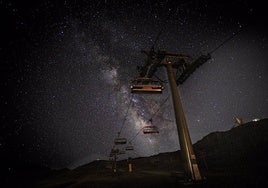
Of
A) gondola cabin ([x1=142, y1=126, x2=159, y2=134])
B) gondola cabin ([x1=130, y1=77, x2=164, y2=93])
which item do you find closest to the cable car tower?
gondola cabin ([x1=130, y1=77, x2=164, y2=93])

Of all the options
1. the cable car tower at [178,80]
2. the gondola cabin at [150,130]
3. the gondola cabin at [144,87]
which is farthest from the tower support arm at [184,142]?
the gondola cabin at [150,130]

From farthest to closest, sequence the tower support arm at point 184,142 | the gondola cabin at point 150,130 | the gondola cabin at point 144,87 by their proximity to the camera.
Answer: the gondola cabin at point 150,130 → the gondola cabin at point 144,87 → the tower support arm at point 184,142

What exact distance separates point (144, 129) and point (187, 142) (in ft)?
29.2

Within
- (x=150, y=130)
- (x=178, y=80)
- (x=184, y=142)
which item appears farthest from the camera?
(x=150, y=130)

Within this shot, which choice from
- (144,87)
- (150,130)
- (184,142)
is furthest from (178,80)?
(150,130)

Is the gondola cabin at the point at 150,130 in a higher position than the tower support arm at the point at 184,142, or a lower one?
higher

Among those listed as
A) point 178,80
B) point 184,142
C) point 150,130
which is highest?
point 178,80

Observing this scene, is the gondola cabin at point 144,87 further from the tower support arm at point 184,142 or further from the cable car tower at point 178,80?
the tower support arm at point 184,142

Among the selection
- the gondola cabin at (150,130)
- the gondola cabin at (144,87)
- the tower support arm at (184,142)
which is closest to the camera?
the tower support arm at (184,142)

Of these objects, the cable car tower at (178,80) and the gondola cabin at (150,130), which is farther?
the gondola cabin at (150,130)

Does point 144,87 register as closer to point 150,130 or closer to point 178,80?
point 178,80

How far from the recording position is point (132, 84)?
1070 cm

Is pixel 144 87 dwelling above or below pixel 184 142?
above

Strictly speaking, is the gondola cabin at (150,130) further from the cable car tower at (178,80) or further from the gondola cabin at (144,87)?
the gondola cabin at (144,87)
